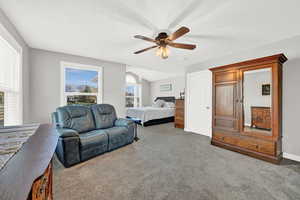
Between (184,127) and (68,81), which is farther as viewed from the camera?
(184,127)

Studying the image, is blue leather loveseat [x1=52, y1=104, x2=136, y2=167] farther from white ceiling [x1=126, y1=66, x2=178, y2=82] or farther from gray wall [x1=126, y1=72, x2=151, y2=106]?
gray wall [x1=126, y1=72, x2=151, y2=106]

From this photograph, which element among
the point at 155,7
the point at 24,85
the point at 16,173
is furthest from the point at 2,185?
the point at 24,85

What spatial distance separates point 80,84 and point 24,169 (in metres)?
3.77

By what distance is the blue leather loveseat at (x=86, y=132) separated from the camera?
7.00ft

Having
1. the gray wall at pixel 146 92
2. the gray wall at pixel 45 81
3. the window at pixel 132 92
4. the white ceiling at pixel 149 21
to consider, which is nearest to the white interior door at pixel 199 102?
the white ceiling at pixel 149 21

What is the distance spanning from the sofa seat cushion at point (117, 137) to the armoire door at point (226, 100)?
219cm

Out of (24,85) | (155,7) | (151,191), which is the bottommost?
(151,191)

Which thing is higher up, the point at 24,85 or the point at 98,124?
the point at 24,85

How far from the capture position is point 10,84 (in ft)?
7.84

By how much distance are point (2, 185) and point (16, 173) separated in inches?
4.4

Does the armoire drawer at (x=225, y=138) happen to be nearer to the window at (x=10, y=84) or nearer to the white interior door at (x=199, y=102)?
the white interior door at (x=199, y=102)

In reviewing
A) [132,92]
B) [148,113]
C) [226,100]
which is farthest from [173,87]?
[226,100]

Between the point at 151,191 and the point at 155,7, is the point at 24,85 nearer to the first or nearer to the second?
the point at 155,7

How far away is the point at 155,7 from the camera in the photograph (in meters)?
1.76
